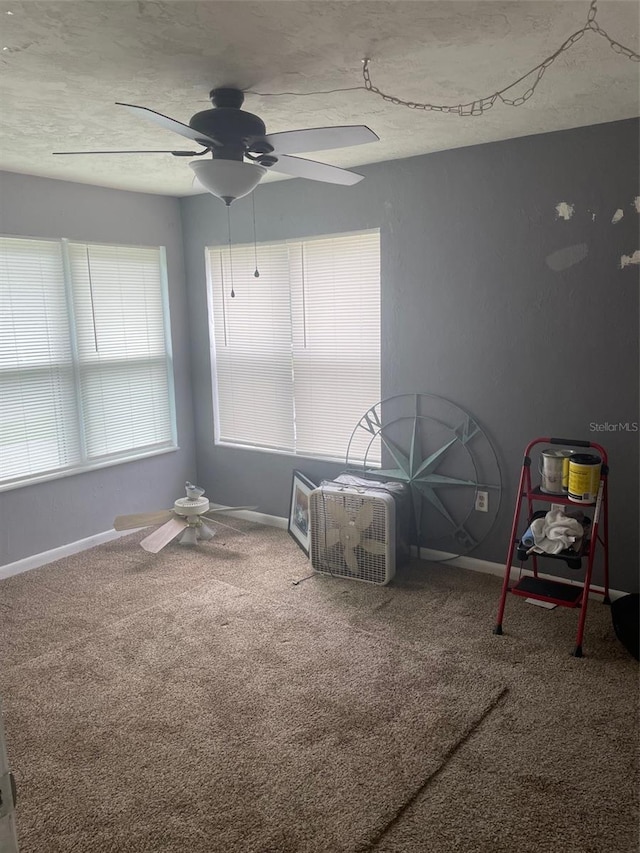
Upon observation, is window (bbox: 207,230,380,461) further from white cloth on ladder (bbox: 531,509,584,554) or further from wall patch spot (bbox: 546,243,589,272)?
white cloth on ladder (bbox: 531,509,584,554)

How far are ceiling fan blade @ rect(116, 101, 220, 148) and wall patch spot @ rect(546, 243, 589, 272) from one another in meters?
1.88

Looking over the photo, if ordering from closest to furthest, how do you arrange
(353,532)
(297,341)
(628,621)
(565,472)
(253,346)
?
(628,621), (565,472), (353,532), (297,341), (253,346)

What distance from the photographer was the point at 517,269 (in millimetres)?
3369

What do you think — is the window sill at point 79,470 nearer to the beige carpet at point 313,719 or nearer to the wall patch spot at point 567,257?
the beige carpet at point 313,719

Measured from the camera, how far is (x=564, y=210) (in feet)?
10.5

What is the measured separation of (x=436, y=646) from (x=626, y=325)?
5.89 feet

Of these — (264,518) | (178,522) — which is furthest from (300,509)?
(178,522)

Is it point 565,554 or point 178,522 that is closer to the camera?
point 565,554

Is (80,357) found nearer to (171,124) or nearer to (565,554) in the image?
(171,124)

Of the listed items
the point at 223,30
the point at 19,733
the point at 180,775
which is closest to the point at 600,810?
the point at 180,775

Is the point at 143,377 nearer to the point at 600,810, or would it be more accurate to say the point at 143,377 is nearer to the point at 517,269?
the point at 517,269

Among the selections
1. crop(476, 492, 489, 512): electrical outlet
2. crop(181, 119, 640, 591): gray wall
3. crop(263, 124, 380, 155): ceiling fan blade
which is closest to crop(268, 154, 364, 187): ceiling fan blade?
crop(263, 124, 380, 155): ceiling fan blade

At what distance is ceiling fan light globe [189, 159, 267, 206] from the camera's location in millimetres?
2133

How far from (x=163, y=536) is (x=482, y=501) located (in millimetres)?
2008
